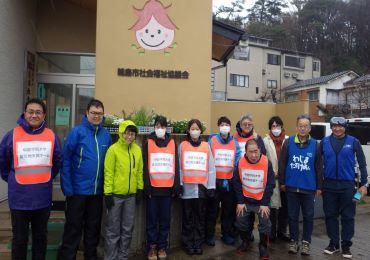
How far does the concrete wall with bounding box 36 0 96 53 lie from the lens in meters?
8.32

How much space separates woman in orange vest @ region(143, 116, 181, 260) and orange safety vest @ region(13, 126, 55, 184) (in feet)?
4.04

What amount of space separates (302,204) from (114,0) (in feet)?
16.5

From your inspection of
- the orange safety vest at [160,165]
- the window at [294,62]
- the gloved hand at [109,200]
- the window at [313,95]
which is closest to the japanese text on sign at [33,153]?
the gloved hand at [109,200]

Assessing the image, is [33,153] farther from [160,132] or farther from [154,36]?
[154,36]

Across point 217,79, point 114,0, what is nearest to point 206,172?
point 114,0

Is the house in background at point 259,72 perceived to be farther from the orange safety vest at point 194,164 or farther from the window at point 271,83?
the orange safety vest at point 194,164

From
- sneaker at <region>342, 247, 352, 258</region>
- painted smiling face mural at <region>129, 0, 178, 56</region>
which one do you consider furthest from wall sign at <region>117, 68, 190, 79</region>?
sneaker at <region>342, 247, 352, 258</region>

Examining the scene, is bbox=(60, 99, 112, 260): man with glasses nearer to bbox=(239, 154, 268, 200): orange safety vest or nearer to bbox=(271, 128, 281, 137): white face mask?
bbox=(239, 154, 268, 200): orange safety vest

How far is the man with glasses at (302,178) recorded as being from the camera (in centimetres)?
513

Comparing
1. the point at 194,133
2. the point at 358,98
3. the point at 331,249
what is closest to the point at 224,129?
the point at 194,133

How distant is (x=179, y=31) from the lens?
7.30 m

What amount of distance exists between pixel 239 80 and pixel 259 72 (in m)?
2.78

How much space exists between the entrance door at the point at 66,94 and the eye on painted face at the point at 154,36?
1795 mm

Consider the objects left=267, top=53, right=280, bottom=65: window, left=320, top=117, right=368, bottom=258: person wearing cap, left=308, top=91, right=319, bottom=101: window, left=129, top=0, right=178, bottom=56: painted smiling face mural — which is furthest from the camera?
left=267, top=53, right=280, bottom=65: window
